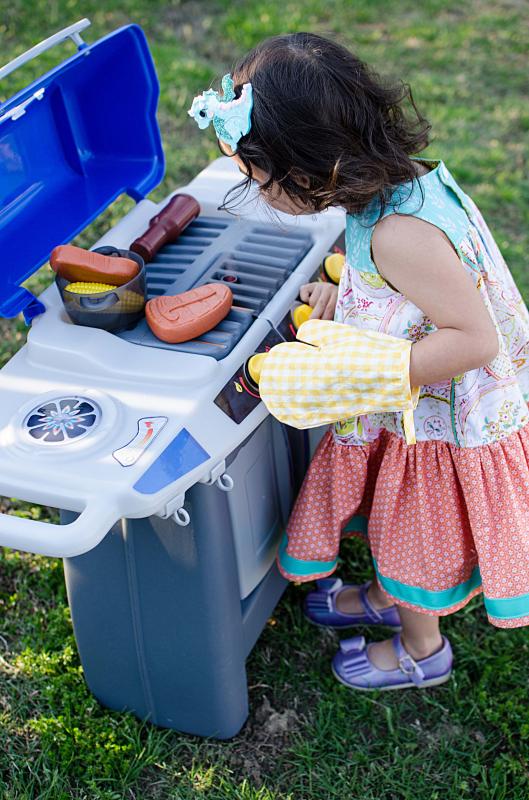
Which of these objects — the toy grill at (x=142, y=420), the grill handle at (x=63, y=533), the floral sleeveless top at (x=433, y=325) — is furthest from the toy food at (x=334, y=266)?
the grill handle at (x=63, y=533)

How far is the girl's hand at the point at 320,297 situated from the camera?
4.70 feet

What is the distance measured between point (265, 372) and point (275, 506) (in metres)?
0.40

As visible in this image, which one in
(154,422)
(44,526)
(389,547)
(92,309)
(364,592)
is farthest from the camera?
(364,592)

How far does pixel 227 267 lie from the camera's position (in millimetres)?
1507

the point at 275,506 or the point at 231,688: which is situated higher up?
the point at 275,506

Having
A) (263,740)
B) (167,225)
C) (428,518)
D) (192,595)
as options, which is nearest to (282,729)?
(263,740)

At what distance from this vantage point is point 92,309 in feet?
4.36

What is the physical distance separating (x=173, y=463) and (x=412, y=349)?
1.15 feet

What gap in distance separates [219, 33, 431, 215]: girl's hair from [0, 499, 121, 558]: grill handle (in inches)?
19.1

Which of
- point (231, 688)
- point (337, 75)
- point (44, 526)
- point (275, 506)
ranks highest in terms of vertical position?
point (337, 75)

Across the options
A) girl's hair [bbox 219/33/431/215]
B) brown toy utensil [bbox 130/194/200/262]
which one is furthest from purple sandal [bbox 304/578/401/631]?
girl's hair [bbox 219/33/431/215]

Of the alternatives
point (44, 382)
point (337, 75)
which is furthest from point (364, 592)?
point (337, 75)

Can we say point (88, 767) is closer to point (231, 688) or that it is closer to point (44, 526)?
point (231, 688)

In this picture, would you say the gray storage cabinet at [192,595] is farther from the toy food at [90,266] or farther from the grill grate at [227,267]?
Result: the toy food at [90,266]
